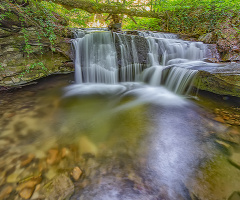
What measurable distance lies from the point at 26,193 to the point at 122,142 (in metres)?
1.32

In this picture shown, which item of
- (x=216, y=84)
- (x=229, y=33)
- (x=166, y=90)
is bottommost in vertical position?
(x=166, y=90)

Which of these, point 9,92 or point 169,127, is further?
point 9,92

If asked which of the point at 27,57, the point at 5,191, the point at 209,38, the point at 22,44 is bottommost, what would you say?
the point at 5,191

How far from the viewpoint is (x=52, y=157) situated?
175cm

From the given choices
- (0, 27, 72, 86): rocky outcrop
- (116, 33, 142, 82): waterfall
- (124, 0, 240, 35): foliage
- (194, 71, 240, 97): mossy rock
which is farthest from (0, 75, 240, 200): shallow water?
(124, 0, 240, 35): foliage

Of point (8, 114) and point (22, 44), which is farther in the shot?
point (22, 44)

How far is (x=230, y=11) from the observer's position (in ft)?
21.2

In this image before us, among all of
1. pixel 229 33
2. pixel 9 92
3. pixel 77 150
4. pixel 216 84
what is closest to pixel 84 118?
pixel 77 150

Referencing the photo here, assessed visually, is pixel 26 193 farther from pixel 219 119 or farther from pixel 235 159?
pixel 219 119

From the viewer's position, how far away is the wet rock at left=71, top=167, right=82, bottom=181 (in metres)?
1.49

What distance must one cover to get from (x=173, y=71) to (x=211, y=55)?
9.03 feet

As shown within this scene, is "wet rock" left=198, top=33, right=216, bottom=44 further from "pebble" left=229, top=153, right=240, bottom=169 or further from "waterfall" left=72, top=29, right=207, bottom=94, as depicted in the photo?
"pebble" left=229, top=153, right=240, bottom=169

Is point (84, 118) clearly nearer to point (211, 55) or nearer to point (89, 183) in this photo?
point (89, 183)

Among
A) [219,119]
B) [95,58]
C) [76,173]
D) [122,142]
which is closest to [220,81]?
[219,119]
